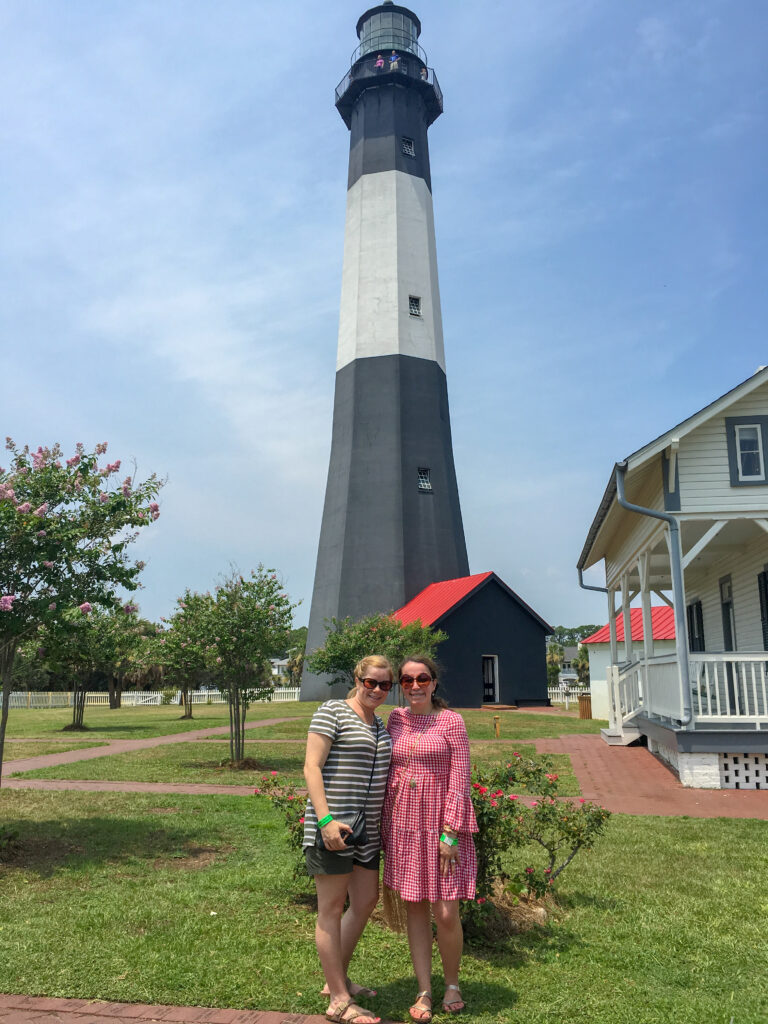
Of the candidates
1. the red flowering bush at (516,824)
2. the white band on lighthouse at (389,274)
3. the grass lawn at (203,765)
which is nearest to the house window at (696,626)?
the grass lawn at (203,765)

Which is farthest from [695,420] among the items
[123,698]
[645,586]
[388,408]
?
[123,698]

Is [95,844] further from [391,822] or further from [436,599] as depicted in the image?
[436,599]

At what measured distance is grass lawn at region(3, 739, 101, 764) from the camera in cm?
1725

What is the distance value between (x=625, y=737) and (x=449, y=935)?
14.2 metres

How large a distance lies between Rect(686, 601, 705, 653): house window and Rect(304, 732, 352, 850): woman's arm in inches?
697

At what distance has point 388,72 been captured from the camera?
3581 cm

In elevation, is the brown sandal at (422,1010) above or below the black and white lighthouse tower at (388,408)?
below

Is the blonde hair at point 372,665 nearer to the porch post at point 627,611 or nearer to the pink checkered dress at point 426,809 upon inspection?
the pink checkered dress at point 426,809

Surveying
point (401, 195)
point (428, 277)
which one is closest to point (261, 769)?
point (428, 277)

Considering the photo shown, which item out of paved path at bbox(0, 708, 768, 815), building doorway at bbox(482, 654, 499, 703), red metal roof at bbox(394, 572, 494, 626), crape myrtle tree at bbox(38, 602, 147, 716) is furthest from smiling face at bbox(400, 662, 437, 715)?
building doorway at bbox(482, 654, 499, 703)

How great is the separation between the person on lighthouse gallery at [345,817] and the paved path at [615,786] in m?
6.65

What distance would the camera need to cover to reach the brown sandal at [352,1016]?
3.95 meters

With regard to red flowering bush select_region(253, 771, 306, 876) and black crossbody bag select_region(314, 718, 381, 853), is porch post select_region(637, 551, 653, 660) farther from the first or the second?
black crossbody bag select_region(314, 718, 381, 853)

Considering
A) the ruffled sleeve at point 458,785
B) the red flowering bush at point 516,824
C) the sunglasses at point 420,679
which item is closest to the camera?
the ruffled sleeve at point 458,785
